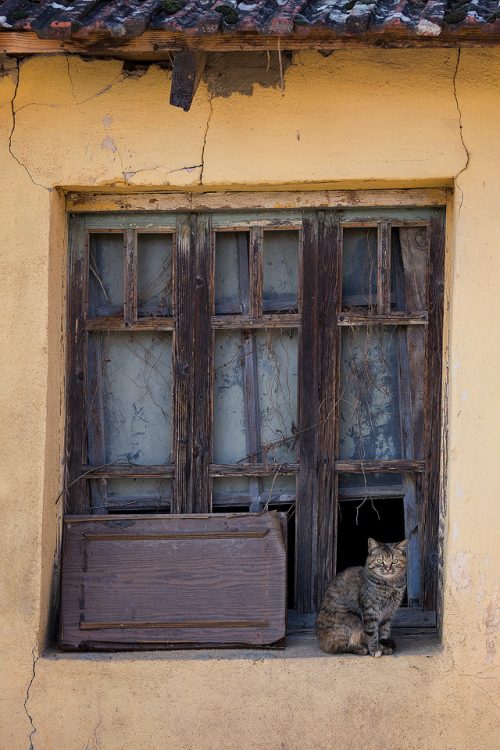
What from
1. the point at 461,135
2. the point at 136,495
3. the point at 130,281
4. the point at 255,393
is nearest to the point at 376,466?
the point at 255,393

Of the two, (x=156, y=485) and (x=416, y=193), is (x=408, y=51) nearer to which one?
(x=416, y=193)

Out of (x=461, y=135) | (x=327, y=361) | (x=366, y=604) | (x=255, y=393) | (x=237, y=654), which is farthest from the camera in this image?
(x=255, y=393)

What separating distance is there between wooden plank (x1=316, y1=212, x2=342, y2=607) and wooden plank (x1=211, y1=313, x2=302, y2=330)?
0.15m

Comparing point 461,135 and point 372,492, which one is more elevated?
point 461,135

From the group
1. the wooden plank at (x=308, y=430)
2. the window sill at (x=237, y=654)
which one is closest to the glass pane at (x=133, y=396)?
the wooden plank at (x=308, y=430)

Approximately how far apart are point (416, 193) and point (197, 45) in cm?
145

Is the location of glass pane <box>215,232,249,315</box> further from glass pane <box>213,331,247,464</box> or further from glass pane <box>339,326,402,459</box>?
glass pane <box>339,326,402,459</box>

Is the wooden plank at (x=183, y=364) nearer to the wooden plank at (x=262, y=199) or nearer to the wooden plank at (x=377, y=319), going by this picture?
the wooden plank at (x=262, y=199)

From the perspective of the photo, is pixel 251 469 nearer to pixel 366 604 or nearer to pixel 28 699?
pixel 366 604

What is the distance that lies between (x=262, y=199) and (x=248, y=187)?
0.13 meters

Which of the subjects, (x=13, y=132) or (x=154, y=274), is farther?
(x=154, y=274)

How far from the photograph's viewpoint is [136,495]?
17.4 ft

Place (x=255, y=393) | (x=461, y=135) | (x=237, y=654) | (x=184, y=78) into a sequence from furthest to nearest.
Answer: (x=255, y=393) < (x=237, y=654) < (x=461, y=135) < (x=184, y=78)

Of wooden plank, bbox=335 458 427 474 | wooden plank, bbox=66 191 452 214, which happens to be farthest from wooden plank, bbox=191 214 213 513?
wooden plank, bbox=335 458 427 474
